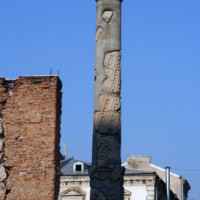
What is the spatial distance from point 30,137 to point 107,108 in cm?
226

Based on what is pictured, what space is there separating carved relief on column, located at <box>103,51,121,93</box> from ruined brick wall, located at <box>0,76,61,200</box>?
72.2 inches

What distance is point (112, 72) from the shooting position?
11.5m

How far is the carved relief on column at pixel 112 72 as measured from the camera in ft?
37.5

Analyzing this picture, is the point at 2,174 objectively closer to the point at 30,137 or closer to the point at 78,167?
the point at 30,137

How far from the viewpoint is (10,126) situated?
1295 centimetres

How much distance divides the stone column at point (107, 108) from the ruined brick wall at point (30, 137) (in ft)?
5.68

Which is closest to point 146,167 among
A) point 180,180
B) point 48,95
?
point 180,180

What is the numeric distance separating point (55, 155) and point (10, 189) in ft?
3.72

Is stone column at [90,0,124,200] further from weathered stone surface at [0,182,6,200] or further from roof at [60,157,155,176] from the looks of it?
roof at [60,157,155,176]

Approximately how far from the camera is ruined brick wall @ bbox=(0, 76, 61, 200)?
12.5 m

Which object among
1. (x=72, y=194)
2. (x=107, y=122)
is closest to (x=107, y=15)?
(x=107, y=122)

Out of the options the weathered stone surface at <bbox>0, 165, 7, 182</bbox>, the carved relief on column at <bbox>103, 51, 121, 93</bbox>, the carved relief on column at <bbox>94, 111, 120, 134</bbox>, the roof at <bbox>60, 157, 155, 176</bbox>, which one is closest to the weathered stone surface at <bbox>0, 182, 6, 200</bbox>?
the weathered stone surface at <bbox>0, 165, 7, 182</bbox>

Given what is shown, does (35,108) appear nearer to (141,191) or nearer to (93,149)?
(93,149)

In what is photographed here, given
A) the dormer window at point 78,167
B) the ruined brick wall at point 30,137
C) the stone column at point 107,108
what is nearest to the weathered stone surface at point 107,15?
the stone column at point 107,108
